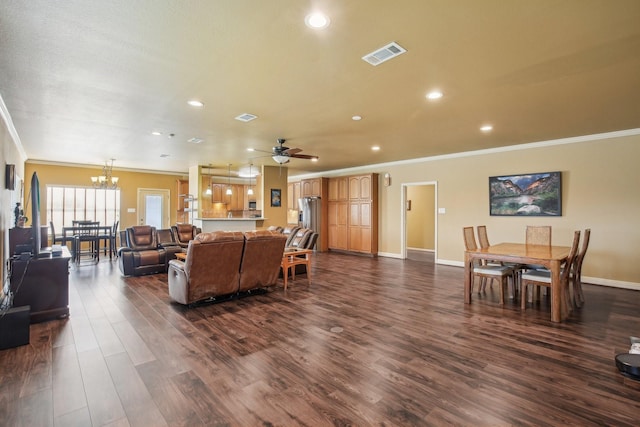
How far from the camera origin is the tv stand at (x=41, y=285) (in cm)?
341

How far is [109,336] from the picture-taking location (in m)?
3.16

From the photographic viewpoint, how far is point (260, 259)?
461 cm

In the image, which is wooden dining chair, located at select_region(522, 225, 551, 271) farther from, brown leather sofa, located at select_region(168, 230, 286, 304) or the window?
the window

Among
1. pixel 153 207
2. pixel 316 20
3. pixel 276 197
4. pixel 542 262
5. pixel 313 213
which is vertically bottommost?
pixel 542 262

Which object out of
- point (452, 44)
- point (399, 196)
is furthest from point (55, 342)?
point (399, 196)

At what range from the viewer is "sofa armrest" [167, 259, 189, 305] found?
157 inches

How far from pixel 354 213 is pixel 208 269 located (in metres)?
5.90

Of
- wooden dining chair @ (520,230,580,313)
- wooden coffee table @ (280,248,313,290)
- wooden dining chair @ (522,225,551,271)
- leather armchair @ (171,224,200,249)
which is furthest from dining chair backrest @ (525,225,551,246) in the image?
leather armchair @ (171,224,200,249)

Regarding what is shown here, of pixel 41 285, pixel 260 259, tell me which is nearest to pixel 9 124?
pixel 41 285

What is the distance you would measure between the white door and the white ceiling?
5.18 m

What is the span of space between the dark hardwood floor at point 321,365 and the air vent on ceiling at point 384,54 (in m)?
2.63

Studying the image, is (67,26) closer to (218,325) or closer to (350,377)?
(218,325)

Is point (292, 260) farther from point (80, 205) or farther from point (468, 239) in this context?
point (80, 205)

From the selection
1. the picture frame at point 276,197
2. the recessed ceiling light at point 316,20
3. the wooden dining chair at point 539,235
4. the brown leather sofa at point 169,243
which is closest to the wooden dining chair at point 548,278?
the wooden dining chair at point 539,235
